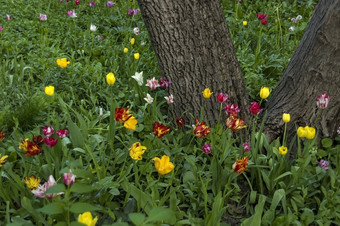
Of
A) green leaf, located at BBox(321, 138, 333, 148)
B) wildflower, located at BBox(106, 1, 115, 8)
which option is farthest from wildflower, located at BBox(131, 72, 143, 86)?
wildflower, located at BBox(106, 1, 115, 8)

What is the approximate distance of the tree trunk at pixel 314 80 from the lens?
2.28 meters

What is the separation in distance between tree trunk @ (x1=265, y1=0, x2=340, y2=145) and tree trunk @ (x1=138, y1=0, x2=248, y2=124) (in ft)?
0.73

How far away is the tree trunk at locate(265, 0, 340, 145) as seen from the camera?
2281mm

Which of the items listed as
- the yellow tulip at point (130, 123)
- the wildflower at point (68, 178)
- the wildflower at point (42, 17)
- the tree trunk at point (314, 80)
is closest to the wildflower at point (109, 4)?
the wildflower at point (42, 17)

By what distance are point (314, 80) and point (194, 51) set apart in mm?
694

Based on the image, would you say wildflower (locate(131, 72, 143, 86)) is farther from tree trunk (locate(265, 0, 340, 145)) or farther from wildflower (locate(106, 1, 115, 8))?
wildflower (locate(106, 1, 115, 8))

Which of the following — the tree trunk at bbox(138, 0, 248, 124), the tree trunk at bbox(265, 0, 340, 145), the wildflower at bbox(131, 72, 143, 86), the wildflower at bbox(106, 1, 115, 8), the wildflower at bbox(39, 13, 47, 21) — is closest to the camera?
the tree trunk at bbox(265, 0, 340, 145)

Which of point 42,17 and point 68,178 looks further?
point 42,17

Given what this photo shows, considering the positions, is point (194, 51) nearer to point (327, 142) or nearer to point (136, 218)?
point (327, 142)

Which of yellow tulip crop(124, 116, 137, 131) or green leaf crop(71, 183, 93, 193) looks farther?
yellow tulip crop(124, 116, 137, 131)

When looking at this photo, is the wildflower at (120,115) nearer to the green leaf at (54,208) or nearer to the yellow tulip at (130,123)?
the yellow tulip at (130,123)

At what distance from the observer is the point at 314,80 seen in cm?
237

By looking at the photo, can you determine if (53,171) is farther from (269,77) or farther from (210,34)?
(269,77)

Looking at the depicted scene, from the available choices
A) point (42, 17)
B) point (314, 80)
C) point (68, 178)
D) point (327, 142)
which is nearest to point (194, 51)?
point (314, 80)
